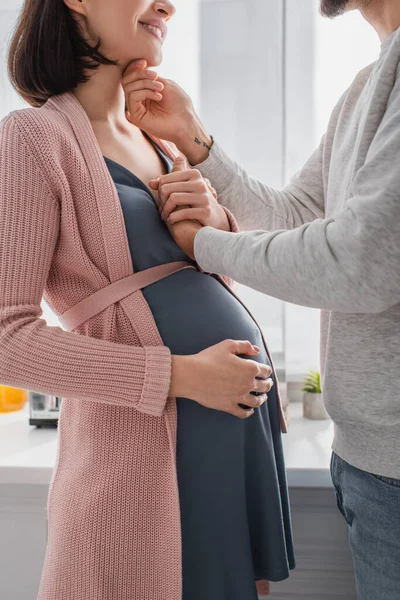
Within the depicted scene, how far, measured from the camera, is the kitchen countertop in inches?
54.2

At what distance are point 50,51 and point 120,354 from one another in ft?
1.80

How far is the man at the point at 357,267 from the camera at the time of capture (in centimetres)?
79

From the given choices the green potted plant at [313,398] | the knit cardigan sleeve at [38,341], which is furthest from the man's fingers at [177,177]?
the green potted plant at [313,398]

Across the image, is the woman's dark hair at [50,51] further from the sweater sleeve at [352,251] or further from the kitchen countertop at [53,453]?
the kitchen countertop at [53,453]

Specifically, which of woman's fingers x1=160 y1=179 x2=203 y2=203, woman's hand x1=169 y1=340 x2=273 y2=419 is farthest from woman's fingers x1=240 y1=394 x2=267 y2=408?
woman's fingers x1=160 y1=179 x2=203 y2=203

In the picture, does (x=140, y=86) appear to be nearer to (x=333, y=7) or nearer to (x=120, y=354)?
(x=333, y=7)

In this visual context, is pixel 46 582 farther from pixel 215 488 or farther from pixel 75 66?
pixel 75 66

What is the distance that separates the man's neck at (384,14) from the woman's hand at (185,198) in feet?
1.26

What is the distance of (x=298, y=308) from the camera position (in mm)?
1731

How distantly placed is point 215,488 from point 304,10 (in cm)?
135

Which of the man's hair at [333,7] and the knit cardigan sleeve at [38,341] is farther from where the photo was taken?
the man's hair at [333,7]

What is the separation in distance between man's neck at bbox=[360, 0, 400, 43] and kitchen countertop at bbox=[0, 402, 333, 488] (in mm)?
910

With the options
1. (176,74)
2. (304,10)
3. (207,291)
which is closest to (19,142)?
(207,291)

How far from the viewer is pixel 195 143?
48.4 inches
